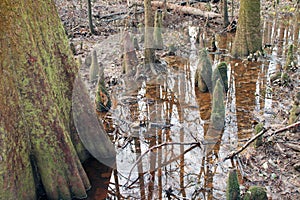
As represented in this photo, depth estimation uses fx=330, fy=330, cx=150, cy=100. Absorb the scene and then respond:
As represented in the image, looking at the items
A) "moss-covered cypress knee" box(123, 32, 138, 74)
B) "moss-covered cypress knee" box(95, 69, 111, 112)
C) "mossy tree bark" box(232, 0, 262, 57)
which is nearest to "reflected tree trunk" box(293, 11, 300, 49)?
"mossy tree bark" box(232, 0, 262, 57)

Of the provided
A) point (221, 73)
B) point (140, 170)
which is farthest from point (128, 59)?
point (140, 170)

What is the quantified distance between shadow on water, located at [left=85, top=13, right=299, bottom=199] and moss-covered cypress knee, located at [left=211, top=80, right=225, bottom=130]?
0.14 metres

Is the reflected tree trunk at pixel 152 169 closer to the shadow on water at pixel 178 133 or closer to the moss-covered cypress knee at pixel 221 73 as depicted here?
the shadow on water at pixel 178 133

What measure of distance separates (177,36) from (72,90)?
9.69 meters

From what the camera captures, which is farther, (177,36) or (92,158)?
(177,36)

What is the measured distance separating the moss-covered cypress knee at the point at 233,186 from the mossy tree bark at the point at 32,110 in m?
1.95

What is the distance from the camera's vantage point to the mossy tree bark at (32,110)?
3889 millimetres

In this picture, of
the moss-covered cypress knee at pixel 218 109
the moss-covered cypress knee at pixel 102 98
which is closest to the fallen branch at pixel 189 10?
the moss-covered cypress knee at pixel 102 98

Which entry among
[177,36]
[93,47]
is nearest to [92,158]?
[93,47]

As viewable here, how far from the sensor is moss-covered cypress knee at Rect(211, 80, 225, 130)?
5.86 m

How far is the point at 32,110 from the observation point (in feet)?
13.6

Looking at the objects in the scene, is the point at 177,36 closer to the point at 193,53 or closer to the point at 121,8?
the point at 193,53

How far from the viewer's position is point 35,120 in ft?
13.7

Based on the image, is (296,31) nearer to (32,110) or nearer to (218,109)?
(218,109)
